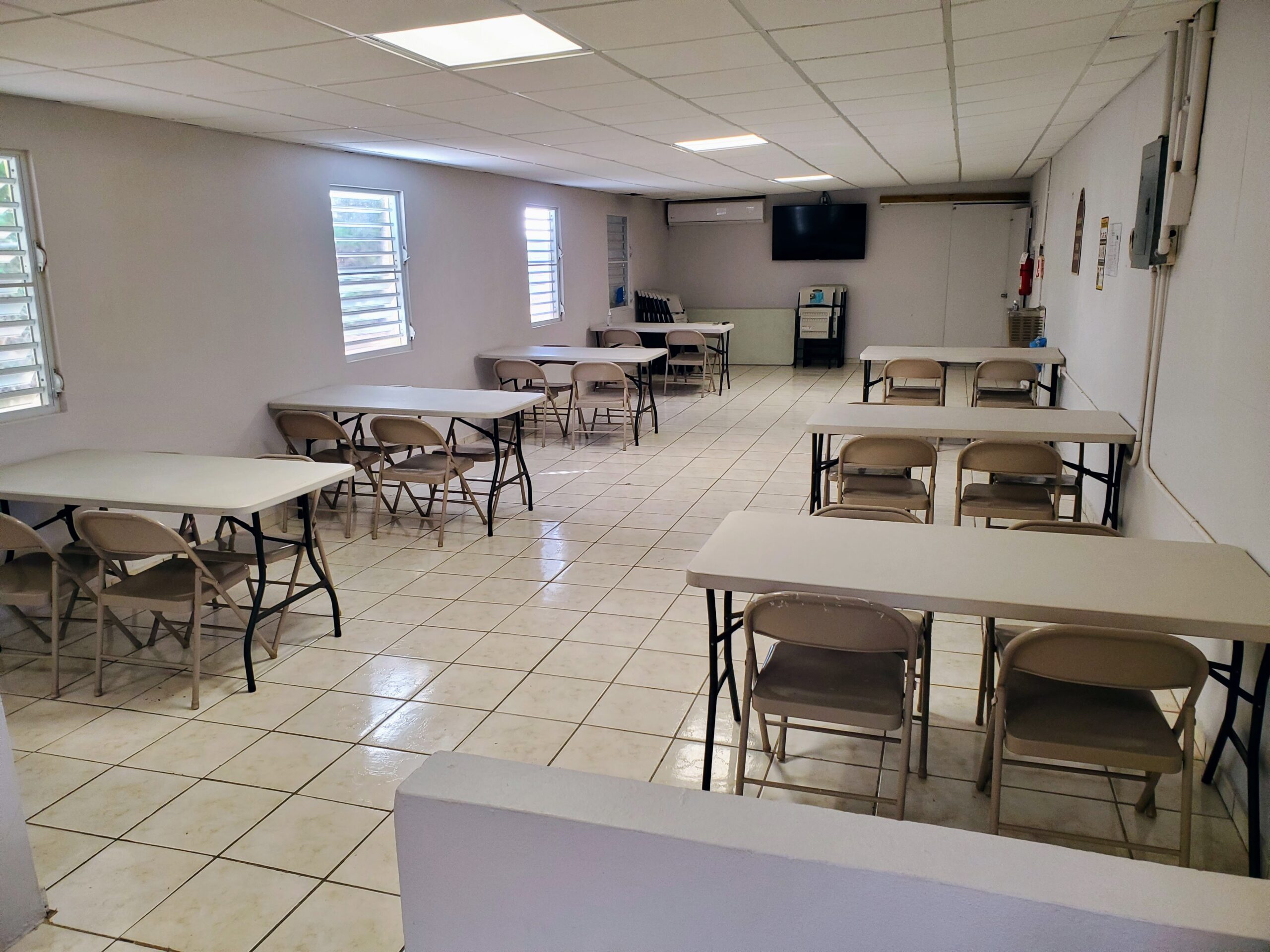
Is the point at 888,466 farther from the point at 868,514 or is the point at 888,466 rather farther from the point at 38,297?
the point at 38,297

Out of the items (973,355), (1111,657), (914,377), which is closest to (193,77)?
(1111,657)

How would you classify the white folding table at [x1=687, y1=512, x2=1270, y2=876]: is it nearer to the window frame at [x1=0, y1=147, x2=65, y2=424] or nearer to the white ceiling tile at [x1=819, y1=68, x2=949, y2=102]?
the white ceiling tile at [x1=819, y1=68, x2=949, y2=102]

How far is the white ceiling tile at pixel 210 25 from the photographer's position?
103 inches

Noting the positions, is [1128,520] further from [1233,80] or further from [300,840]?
[300,840]

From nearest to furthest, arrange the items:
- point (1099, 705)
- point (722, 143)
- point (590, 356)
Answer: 1. point (1099, 705)
2. point (722, 143)
3. point (590, 356)

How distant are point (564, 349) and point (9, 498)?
213 inches

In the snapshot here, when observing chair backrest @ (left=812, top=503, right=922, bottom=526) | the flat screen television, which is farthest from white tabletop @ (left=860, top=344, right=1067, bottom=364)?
the flat screen television

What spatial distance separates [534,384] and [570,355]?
0.96 metres

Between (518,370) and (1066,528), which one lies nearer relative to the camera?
(1066,528)

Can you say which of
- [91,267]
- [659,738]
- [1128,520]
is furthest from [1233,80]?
[91,267]

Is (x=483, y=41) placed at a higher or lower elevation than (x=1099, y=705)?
higher

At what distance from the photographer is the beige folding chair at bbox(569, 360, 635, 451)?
7512 mm

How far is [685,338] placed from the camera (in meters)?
9.86

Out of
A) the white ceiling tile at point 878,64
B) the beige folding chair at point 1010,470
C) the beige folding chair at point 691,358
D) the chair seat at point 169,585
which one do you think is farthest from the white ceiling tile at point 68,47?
the beige folding chair at point 691,358
